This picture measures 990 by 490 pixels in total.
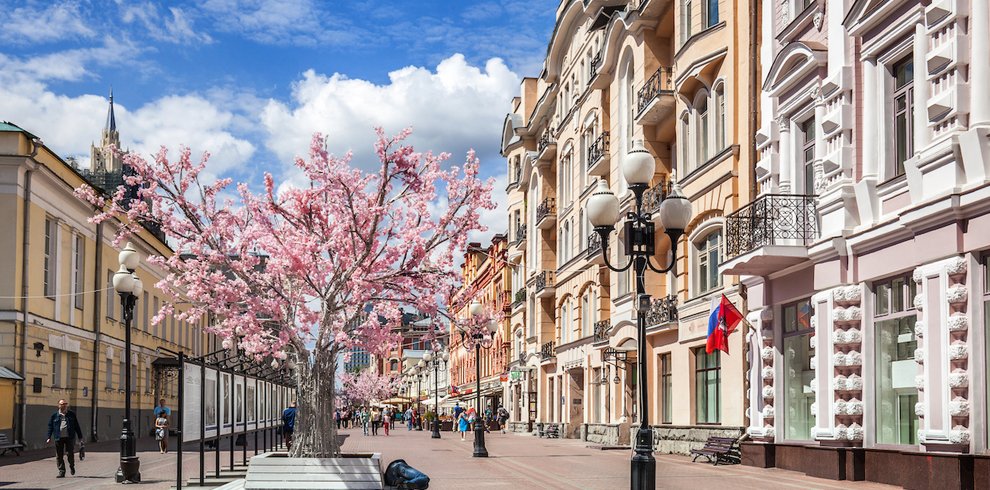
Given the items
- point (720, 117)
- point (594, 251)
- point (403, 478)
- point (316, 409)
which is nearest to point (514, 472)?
point (403, 478)

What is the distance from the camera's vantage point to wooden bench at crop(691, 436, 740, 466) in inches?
966

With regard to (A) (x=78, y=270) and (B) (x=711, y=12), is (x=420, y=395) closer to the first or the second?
(A) (x=78, y=270)

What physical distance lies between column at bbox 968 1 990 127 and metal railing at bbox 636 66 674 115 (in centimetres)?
1617

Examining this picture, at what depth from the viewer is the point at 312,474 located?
15.1 m

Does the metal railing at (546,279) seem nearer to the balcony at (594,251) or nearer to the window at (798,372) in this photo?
the balcony at (594,251)

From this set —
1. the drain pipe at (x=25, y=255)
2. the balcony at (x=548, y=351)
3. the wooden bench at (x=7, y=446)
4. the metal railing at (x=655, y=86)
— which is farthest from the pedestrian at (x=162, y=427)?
the balcony at (x=548, y=351)

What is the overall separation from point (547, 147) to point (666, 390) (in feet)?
64.9

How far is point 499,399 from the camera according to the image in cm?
7800

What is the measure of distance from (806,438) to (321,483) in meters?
10.5

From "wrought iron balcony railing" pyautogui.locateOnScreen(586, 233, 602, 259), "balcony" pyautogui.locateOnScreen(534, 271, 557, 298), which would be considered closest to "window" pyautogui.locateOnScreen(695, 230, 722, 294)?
"wrought iron balcony railing" pyautogui.locateOnScreen(586, 233, 602, 259)

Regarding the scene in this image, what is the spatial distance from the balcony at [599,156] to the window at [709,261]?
31.5 ft

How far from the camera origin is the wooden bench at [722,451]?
80.5ft

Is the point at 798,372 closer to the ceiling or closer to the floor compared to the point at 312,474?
closer to the ceiling

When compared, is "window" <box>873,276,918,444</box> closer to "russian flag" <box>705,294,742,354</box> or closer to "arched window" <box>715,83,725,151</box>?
"russian flag" <box>705,294,742,354</box>
